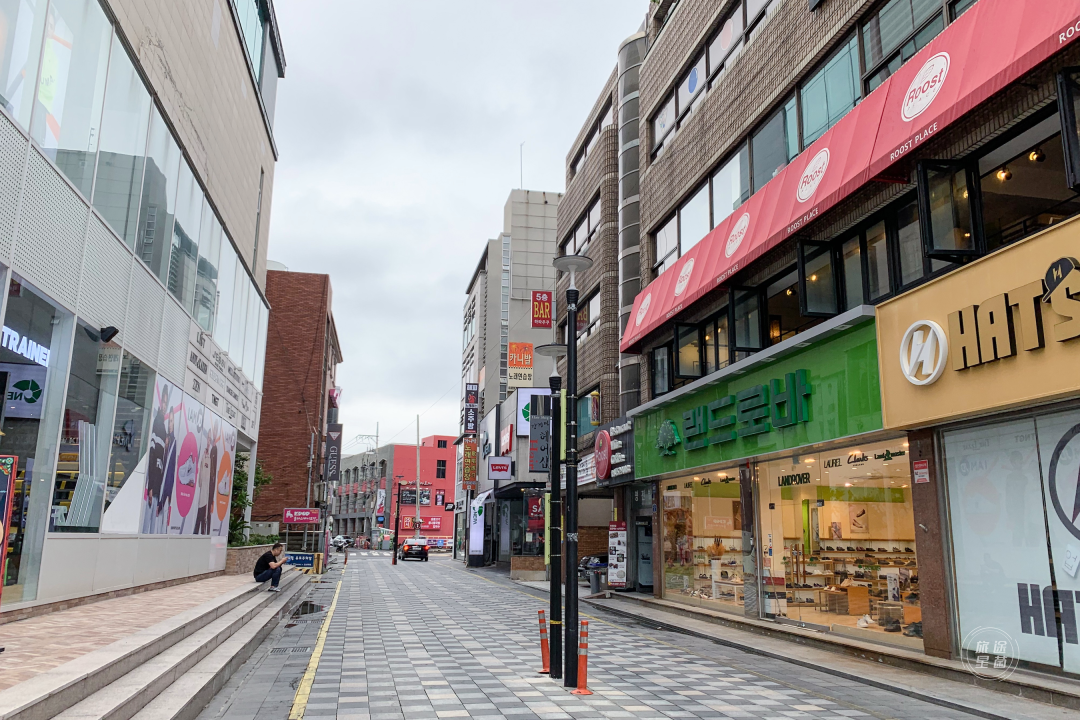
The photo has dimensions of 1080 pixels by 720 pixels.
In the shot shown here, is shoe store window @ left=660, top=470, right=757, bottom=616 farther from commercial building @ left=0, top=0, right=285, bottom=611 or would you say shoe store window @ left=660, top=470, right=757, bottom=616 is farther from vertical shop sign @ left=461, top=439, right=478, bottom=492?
vertical shop sign @ left=461, top=439, right=478, bottom=492

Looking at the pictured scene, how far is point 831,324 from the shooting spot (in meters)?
12.9

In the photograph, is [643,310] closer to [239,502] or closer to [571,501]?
[571,501]

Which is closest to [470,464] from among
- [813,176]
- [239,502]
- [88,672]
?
[239,502]

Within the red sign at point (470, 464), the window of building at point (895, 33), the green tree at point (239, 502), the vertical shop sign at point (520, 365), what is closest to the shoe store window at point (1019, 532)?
the window of building at point (895, 33)

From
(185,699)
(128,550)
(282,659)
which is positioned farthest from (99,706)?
(128,550)

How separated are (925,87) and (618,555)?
17.1m

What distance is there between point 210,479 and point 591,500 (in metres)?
18.7

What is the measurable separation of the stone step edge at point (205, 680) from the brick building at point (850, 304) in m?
9.81

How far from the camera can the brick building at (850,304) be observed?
9.73 meters

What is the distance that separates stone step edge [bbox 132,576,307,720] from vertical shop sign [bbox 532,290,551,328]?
22064 mm

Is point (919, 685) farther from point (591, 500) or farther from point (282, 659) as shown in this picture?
point (591, 500)

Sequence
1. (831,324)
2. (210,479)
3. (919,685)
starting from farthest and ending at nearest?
(210,479) → (831,324) → (919,685)

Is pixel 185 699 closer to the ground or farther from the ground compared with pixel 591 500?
closer to the ground

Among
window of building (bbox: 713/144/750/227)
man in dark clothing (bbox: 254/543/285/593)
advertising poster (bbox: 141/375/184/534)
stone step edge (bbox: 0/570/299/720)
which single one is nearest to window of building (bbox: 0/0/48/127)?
stone step edge (bbox: 0/570/299/720)
